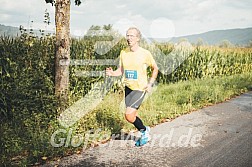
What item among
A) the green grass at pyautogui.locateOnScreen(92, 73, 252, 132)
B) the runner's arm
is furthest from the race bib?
the green grass at pyautogui.locateOnScreen(92, 73, 252, 132)

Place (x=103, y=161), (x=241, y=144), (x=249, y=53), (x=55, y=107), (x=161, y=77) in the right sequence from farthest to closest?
1. (x=249, y=53)
2. (x=161, y=77)
3. (x=55, y=107)
4. (x=241, y=144)
5. (x=103, y=161)

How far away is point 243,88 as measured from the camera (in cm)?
1227

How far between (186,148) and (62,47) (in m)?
3.36

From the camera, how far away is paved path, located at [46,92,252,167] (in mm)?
4645

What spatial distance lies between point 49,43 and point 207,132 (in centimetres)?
424

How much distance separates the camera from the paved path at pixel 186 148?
15.2 ft

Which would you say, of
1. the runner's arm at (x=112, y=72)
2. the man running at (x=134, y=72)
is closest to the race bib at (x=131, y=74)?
the man running at (x=134, y=72)

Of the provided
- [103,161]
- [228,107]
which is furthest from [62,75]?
[228,107]

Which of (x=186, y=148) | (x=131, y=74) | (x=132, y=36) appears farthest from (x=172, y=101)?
(x=132, y=36)

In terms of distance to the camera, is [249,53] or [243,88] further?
[249,53]

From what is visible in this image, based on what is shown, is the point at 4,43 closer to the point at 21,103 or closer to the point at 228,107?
the point at 21,103

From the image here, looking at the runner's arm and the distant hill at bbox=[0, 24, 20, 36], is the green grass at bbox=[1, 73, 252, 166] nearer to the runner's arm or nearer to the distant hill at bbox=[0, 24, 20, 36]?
the runner's arm

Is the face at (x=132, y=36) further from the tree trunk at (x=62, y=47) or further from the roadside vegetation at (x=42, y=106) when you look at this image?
the roadside vegetation at (x=42, y=106)

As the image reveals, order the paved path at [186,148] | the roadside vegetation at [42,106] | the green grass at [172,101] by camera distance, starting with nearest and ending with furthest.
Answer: the paved path at [186,148]
the roadside vegetation at [42,106]
the green grass at [172,101]
